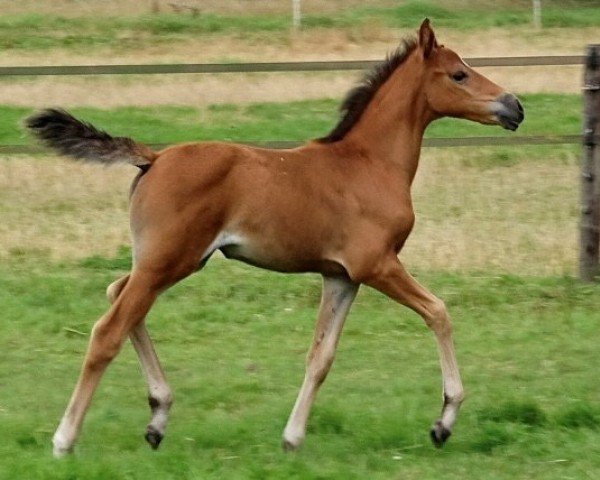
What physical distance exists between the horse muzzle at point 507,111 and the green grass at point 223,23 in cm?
1715

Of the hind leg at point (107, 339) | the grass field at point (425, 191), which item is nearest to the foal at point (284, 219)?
the hind leg at point (107, 339)

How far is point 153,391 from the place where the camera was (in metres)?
5.57

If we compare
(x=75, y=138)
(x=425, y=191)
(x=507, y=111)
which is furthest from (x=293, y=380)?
(x=425, y=191)

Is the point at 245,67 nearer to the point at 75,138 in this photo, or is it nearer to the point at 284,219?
the point at 75,138

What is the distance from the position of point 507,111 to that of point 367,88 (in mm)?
662

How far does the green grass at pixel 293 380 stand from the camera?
5.27 m

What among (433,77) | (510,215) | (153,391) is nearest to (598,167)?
(510,215)

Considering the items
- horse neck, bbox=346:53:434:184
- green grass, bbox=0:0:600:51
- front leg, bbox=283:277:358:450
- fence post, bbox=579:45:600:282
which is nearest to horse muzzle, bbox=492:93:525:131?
horse neck, bbox=346:53:434:184

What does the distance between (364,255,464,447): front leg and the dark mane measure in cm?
77

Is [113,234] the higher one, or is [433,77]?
[433,77]

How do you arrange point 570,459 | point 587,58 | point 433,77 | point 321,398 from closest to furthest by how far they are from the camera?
point 570,459 < point 433,77 < point 321,398 < point 587,58

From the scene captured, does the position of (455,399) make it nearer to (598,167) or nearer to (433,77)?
(433,77)

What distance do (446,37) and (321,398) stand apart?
1867 cm

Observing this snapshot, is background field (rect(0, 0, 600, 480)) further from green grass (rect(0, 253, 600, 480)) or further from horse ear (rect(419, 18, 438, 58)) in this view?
horse ear (rect(419, 18, 438, 58))
